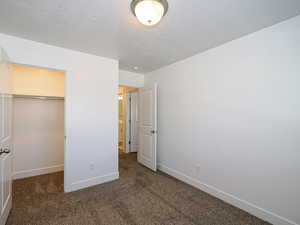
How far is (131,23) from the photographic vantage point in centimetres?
183

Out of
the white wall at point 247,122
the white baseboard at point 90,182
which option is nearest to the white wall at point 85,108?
the white baseboard at point 90,182

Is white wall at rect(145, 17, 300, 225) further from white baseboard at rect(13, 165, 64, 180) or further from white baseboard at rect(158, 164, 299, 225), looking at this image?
white baseboard at rect(13, 165, 64, 180)

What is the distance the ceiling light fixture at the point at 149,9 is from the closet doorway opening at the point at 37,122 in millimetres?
2417

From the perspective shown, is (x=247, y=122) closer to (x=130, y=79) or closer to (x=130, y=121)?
(x=130, y=79)

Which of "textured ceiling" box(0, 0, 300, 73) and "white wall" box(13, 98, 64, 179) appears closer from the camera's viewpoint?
"textured ceiling" box(0, 0, 300, 73)

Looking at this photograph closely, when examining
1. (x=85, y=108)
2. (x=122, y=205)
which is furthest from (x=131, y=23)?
(x=122, y=205)

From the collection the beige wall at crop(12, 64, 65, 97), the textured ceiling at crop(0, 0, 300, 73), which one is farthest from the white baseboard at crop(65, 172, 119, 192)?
the textured ceiling at crop(0, 0, 300, 73)

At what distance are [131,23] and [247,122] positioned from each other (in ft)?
6.93

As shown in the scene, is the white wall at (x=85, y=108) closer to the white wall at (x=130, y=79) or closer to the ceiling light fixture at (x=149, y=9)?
the white wall at (x=130, y=79)

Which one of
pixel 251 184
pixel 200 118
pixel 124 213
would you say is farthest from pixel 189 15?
pixel 124 213

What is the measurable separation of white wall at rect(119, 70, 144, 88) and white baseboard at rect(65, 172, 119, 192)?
223 cm

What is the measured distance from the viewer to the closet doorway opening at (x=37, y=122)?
10.1 feet

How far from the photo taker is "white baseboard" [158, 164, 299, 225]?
5.84 feet

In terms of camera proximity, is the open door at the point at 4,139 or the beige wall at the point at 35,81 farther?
the beige wall at the point at 35,81
